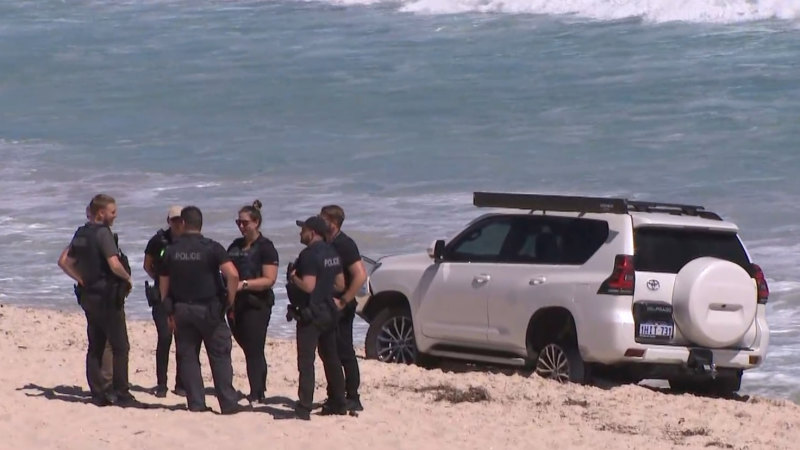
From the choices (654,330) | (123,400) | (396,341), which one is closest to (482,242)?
(396,341)

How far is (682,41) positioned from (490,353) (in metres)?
27.1

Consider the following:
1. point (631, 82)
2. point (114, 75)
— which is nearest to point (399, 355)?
point (631, 82)

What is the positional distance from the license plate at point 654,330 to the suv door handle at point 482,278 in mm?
1429

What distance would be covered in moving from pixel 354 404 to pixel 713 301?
2.80 metres

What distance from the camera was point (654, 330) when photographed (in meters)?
11.4

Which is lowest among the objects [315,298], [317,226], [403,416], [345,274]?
[403,416]

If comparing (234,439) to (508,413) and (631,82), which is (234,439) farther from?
(631,82)

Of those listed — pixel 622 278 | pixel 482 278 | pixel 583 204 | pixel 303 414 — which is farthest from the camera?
pixel 482 278

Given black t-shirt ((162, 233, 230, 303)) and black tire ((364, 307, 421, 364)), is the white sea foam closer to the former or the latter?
black tire ((364, 307, 421, 364))

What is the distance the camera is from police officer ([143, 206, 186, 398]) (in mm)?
10148

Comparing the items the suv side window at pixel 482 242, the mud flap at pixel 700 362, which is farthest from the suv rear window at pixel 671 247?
the suv side window at pixel 482 242

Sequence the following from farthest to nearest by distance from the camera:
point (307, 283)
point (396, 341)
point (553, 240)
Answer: point (396, 341), point (553, 240), point (307, 283)

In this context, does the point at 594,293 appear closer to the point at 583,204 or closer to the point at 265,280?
the point at 583,204

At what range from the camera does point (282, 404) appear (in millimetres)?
10680
